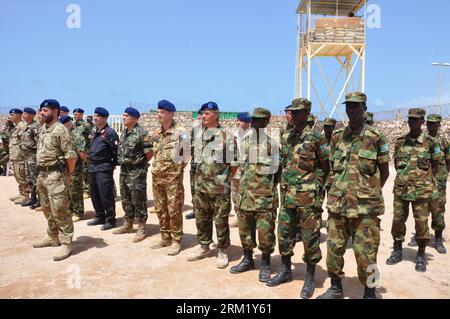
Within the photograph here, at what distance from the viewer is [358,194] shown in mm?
3619

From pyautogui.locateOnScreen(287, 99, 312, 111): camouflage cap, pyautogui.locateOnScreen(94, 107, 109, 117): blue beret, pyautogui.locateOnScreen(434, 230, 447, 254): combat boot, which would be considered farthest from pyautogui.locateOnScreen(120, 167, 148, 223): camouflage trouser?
pyautogui.locateOnScreen(434, 230, 447, 254): combat boot

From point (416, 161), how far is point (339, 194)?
2221 mm

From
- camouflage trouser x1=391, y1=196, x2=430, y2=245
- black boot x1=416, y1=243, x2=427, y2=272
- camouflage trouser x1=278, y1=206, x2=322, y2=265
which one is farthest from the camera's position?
camouflage trouser x1=391, y1=196, x2=430, y2=245

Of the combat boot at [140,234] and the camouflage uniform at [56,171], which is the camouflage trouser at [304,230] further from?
the camouflage uniform at [56,171]

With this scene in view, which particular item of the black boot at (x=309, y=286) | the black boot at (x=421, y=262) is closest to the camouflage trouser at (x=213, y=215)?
the black boot at (x=309, y=286)

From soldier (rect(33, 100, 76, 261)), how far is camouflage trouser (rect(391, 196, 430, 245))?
195 inches

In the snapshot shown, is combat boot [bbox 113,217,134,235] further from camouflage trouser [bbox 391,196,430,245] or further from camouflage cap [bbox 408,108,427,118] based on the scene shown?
camouflage cap [bbox 408,108,427,118]

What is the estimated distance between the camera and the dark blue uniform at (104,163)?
6648mm

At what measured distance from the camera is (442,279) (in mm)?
4617

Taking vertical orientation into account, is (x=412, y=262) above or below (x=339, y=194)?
below

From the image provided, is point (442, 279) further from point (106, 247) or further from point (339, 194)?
point (106, 247)

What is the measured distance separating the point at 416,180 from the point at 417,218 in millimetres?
555

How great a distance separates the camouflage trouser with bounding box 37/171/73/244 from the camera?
518cm
